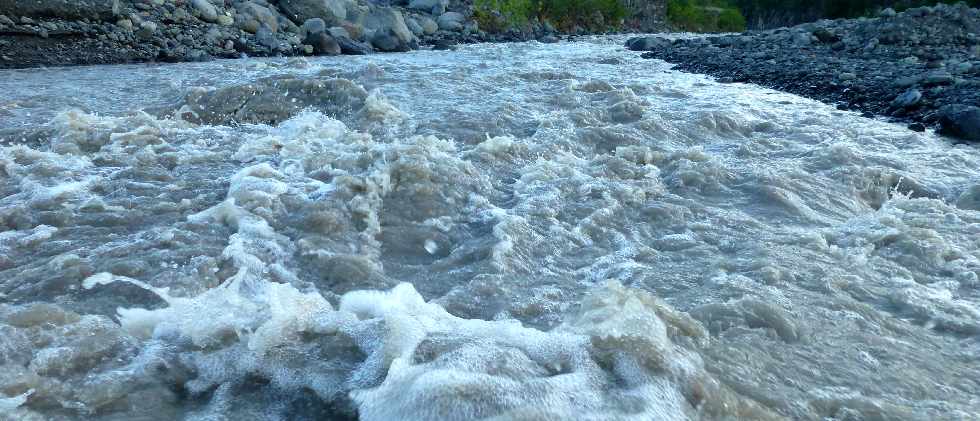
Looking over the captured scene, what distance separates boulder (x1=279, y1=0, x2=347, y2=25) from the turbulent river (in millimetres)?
8505

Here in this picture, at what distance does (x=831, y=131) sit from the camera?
268 inches

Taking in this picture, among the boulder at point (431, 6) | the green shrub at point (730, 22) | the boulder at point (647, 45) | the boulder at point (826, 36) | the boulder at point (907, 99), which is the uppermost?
the boulder at point (907, 99)

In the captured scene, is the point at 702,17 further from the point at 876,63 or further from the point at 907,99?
the point at 907,99

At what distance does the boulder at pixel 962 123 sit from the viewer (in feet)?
21.4

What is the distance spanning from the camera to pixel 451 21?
61.1 feet

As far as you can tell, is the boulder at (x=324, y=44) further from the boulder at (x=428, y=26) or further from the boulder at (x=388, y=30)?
the boulder at (x=428, y=26)

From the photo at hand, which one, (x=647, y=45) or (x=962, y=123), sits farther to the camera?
(x=647, y=45)

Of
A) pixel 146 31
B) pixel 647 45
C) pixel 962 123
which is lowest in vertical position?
pixel 647 45

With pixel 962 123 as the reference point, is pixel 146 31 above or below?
below

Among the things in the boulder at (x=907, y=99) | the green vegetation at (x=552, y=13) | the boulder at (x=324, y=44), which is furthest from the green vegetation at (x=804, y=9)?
the boulder at (x=324, y=44)

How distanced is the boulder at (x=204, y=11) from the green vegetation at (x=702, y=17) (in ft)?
71.2

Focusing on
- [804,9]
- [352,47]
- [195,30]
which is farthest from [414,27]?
[804,9]

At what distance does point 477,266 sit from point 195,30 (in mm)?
10695

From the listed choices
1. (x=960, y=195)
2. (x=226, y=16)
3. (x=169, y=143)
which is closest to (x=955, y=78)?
(x=960, y=195)
